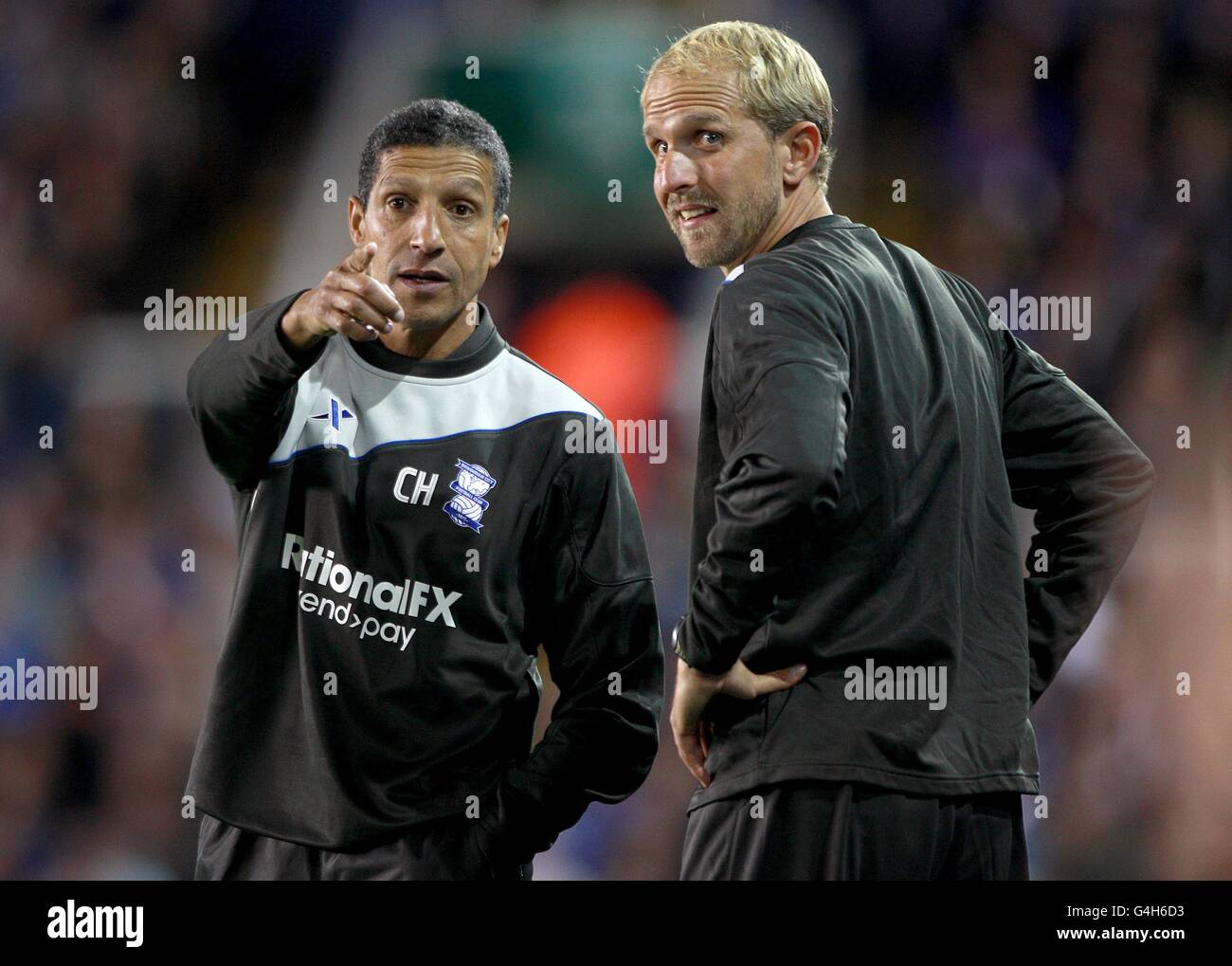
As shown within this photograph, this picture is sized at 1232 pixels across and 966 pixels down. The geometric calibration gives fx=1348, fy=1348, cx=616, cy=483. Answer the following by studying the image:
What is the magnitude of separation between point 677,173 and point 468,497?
65 cm

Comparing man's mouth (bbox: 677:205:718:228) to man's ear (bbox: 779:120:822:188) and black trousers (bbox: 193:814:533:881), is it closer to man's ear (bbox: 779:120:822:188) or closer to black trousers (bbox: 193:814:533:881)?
man's ear (bbox: 779:120:822:188)

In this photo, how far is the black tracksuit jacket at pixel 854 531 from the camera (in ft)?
6.30

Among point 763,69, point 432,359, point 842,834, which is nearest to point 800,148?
point 763,69

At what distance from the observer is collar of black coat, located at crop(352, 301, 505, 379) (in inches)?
94.7

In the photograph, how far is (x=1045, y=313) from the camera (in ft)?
10.5

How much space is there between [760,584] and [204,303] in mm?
1723

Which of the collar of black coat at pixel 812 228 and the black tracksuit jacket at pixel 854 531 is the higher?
the collar of black coat at pixel 812 228

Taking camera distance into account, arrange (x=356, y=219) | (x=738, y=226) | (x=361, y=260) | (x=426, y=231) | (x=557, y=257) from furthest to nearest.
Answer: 1. (x=557, y=257)
2. (x=356, y=219)
3. (x=426, y=231)
4. (x=738, y=226)
5. (x=361, y=260)

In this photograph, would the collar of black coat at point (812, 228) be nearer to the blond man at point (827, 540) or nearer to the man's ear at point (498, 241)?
the blond man at point (827, 540)

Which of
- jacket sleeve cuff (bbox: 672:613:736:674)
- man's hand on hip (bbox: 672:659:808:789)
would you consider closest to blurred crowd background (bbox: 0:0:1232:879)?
man's hand on hip (bbox: 672:659:808:789)

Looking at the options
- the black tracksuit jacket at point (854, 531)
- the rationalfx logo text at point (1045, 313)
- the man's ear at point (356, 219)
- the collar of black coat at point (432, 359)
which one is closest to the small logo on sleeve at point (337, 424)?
the collar of black coat at point (432, 359)

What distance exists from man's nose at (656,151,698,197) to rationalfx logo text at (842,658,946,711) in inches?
33.0

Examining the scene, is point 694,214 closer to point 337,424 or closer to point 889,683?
point 337,424
